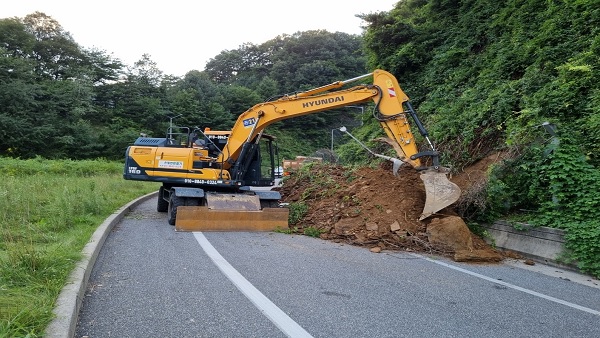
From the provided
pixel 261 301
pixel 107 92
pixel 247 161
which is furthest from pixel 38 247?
pixel 107 92

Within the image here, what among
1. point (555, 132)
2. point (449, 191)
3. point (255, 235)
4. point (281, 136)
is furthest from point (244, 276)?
point (281, 136)

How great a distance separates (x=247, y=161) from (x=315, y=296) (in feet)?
23.3

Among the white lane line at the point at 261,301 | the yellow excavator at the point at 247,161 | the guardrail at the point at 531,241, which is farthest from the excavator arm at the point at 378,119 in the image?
the white lane line at the point at 261,301

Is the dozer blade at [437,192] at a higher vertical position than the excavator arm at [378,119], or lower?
lower

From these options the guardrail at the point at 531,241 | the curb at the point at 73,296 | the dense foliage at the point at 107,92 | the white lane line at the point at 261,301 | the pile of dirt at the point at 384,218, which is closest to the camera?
the curb at the point at 73,296

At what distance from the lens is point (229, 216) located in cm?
972

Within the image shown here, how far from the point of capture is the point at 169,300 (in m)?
4.68

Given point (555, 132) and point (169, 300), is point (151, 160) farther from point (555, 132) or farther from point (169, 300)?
point (555, 132)

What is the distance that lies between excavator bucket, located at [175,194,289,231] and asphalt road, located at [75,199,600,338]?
1.76 m

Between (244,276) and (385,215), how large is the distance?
4018 millimetres

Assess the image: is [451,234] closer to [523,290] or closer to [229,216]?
[523,290]

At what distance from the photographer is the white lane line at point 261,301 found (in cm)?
398

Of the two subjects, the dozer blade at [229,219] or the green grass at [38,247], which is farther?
the dozer blade at [229,219]

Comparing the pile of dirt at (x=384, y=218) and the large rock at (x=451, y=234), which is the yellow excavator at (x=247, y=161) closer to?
the pile of dirt at (x=384, y=218)
